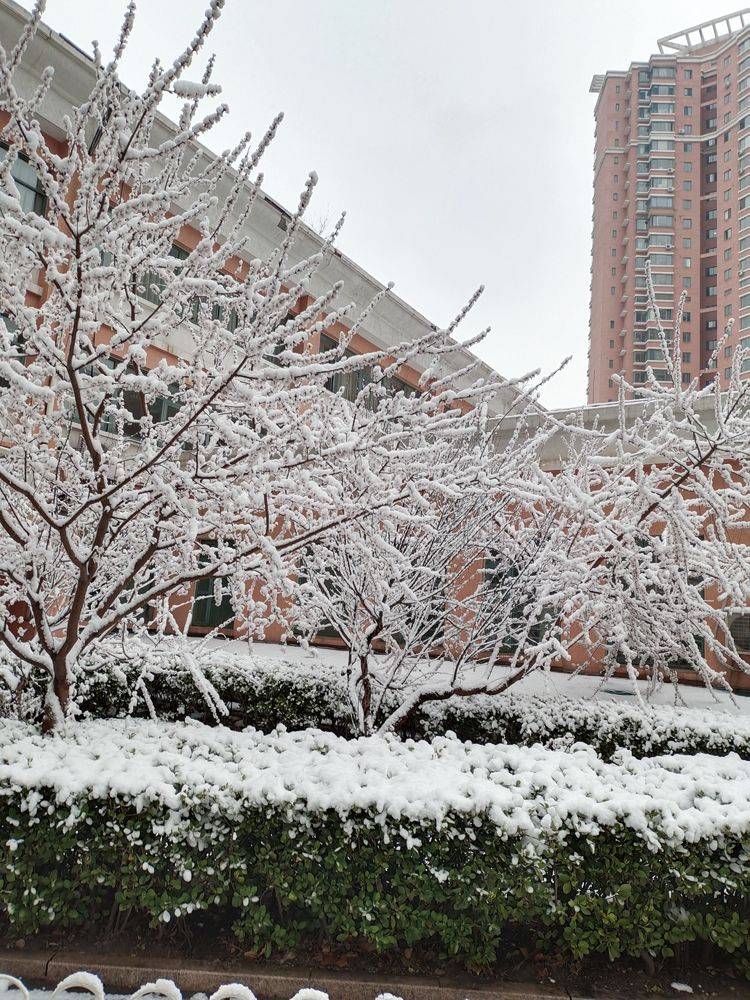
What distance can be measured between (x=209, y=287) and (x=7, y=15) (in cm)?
1182

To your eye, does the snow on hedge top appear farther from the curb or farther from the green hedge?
the green hedge

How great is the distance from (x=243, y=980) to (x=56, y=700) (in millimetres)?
2270

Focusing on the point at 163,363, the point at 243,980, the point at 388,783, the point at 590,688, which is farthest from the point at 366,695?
the point at 590,688

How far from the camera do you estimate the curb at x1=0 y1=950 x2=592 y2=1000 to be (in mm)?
3312

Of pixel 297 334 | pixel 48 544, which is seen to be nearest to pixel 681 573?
pixel 297 334

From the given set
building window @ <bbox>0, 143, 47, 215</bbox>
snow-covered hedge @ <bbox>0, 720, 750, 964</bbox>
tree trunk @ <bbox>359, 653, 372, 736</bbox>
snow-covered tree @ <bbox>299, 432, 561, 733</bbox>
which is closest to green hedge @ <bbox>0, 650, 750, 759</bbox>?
tree trunk @ <bbox>359, 653, 372, 736</bbox>

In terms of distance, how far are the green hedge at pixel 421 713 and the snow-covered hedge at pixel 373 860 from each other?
2887 millimetres

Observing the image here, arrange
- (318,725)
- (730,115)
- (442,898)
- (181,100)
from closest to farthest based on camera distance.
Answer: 1. (181,100)
2. (442,898)
3. (318,725)
4. (730,115)

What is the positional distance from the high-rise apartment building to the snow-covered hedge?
61.5 metres

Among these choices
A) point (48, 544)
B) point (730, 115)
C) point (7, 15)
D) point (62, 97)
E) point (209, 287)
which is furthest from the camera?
point (730, 115)

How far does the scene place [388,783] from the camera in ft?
12.6

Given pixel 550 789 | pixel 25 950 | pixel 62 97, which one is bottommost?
pixel 25 950

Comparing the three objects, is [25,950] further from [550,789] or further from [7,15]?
[7,15]

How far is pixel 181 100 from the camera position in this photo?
2615 millimetres
